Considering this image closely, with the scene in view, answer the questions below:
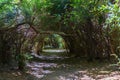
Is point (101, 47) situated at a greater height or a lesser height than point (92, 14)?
lesser

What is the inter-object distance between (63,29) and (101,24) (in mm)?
2746

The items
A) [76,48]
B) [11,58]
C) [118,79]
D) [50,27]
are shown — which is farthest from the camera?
[76,48]

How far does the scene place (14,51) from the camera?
467 inches

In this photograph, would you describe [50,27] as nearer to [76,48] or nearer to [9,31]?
[9,31]

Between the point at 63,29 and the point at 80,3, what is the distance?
4213 mm

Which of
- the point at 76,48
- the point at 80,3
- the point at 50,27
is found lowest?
the point at 76,48

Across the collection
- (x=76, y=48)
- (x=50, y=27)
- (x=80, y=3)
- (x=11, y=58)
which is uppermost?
(x=80, y=3)

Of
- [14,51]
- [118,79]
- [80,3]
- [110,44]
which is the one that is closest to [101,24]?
[110,44]

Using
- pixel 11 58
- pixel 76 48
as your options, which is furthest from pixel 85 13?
pixel 76 48

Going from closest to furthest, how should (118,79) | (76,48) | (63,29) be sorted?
1. (118,79)
2. (63,29)
3. (76,48)

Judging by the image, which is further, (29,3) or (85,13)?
(85,13)

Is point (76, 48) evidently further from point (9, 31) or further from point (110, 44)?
point (9, 31)

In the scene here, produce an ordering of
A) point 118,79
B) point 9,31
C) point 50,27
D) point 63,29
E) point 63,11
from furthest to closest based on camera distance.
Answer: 1. point 63,29
2. point 50,27
3. point 63,11
4. point 9,31
5. point 118,79

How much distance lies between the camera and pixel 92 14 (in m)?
12.3
